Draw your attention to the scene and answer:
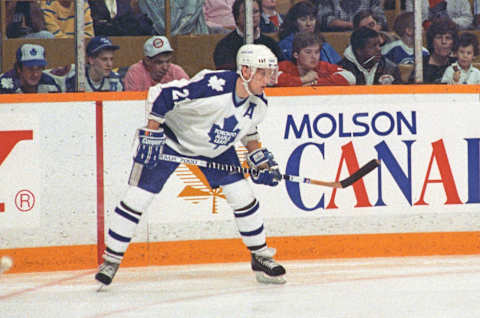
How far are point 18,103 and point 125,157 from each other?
2.10ft

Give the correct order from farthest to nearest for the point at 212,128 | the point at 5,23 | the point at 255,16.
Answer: the point at 255,16
the point at 5,23
the point at 212,128

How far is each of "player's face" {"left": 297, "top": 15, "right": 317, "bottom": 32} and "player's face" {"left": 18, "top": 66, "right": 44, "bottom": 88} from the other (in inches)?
57.7

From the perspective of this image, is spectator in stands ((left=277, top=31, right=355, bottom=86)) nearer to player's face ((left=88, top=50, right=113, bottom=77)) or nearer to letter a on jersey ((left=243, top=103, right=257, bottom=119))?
letter a on jersey ((left=243, top=103, right=257, bottom=119))

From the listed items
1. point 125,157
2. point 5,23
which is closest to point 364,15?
point 125,157

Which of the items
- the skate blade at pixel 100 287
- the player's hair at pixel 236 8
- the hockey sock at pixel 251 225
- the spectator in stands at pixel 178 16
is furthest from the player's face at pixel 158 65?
the skate blade at pixel 100 287

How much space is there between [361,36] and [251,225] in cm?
142

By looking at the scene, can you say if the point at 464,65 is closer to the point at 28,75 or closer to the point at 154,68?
the point at 154,68

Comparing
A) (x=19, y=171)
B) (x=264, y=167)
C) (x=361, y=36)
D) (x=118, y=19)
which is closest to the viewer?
(x=264, y=167)

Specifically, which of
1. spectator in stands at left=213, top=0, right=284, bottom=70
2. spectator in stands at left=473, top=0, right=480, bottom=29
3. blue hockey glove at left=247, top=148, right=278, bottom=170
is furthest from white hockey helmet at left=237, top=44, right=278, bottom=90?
spectator in stands at left=473, top=0, right=480, bottom=29

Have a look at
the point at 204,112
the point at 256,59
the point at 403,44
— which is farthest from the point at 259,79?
the point at 403,44

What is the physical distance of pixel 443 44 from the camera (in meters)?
5.40

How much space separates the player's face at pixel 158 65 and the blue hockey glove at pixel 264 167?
0.86m

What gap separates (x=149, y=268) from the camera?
498 cm

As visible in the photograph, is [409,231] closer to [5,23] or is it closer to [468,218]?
[468,218]
